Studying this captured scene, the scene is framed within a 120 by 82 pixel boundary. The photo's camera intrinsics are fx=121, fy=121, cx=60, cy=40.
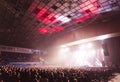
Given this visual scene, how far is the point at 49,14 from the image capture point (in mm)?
14633

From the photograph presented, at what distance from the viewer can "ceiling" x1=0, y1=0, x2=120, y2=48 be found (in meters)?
12.1

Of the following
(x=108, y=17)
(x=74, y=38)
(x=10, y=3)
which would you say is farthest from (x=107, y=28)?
(x=10, y=3)

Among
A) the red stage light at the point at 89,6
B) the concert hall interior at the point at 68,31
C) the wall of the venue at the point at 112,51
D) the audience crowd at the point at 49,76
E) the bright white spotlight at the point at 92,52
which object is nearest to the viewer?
the audience crowd at the point at 49,76

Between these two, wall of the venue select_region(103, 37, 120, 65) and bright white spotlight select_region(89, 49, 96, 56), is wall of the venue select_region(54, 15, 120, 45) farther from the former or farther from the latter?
bright white spotlight select_region(89, 49, 96, 56)

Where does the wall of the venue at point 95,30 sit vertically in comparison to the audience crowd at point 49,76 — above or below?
above

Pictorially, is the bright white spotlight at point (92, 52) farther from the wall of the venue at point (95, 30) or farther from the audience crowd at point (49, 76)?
A: the audience crowd at point (49, 76)

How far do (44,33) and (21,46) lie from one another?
684 centimetres

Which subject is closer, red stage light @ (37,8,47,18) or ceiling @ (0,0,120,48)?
ceiling @ (0,0,120,48)

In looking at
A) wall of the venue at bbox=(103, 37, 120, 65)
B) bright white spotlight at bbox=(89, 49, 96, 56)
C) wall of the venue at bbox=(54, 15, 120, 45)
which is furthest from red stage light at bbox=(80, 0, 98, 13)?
bright white spotlight at bbox=(89, 49, 96, 56)

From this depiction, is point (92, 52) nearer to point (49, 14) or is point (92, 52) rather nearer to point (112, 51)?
point (112, 51)

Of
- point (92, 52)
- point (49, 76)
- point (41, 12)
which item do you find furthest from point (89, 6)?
point (92, 52)

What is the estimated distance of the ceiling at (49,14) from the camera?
12.1 meters

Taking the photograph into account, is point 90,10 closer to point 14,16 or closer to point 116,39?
point 116,39

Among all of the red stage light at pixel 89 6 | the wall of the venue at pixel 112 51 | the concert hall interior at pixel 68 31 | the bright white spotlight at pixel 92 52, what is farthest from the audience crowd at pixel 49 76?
the bright white spotlight at pixel 92 52
